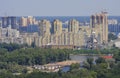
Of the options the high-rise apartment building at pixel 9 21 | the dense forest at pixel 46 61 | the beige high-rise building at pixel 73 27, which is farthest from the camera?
the high-rise apartment building at pixel 9 21

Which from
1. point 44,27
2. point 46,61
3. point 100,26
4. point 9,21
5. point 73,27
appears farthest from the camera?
point 9,21

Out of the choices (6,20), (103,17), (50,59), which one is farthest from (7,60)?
(6,20)

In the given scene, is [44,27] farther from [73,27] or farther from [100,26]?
[100,26]

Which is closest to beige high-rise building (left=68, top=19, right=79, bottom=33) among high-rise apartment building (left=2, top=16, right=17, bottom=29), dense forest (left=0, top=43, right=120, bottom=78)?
dense forest (left=0, top=43, right=120, bottom=78)

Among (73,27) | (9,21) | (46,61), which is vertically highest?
(9,21)

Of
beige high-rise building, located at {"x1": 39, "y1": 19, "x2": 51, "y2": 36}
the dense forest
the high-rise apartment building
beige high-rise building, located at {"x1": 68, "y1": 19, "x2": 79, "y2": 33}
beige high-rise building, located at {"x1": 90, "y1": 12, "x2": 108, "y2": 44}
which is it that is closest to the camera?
the dense forest

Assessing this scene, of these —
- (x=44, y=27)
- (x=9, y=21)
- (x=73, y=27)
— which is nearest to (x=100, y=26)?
(x=73, y=27)

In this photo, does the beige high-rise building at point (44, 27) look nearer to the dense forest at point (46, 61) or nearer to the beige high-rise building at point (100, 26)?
the beige high-rise building at point (100, 26)

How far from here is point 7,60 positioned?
110 feet

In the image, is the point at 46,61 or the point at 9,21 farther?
the point at 9,21

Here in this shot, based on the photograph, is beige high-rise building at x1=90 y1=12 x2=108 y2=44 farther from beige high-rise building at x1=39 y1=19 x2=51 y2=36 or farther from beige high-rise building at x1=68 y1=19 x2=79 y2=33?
beige high-rise building at x1=39 y1=19 x2=51 y2=36

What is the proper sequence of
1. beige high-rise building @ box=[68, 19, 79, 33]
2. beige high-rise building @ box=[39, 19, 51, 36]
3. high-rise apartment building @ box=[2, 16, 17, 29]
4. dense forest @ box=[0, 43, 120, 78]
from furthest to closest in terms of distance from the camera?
high-rise apartment building @ box=[2, 16, 17, 29]
beige high-rise building @ box=[68, 19, 79, 33]
beige high-rise building @ box=[39, 19, 51, 36]
dense forest @ box=[0, 43, 120, 78]

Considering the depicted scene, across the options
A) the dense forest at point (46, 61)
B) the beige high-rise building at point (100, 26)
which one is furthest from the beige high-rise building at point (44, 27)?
the dense forest at point (46, 61)

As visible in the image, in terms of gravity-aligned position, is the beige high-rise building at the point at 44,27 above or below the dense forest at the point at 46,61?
above
